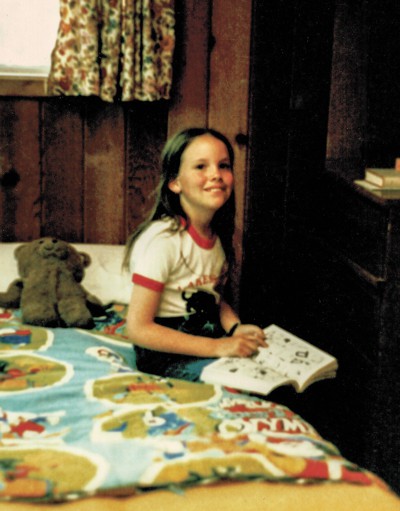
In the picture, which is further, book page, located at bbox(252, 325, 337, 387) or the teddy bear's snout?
the teddy bear's snout

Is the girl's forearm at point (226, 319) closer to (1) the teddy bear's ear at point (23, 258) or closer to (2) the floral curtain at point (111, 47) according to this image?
(1) the teddy bear's ear at point (23, 258)

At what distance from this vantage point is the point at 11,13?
272 centimetres

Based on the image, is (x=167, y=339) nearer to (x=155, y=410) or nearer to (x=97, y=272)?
(x=155, y=410)

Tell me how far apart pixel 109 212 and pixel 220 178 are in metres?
1.01

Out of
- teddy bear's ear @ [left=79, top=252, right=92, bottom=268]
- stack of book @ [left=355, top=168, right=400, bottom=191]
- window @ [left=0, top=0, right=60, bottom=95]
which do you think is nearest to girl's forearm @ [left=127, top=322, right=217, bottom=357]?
stack of book @ [left=355, top=168, right=400, bottom=191]

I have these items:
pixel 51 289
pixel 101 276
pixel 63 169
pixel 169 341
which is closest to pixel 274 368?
pixel 169 341

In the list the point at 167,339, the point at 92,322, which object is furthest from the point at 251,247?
the point at 167,339

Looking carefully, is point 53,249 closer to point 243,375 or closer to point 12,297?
point 12,297

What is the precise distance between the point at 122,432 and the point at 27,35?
191 centimetres

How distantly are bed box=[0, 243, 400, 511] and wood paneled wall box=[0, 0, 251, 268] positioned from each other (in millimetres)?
970

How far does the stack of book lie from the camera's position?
73.5 inches

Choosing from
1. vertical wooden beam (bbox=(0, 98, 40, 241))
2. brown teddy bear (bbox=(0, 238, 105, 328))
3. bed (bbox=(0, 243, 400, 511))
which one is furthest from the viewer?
vertical wooden beam (bbox=(0, 98, 40, 241))

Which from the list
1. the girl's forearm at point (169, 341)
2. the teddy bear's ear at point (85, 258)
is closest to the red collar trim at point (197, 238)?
the girl's forearm at point (169, 341)

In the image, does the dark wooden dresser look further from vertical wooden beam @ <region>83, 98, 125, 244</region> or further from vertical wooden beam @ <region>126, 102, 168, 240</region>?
vertical wooden beam @ <region>83, 98, 125, 244</region>
